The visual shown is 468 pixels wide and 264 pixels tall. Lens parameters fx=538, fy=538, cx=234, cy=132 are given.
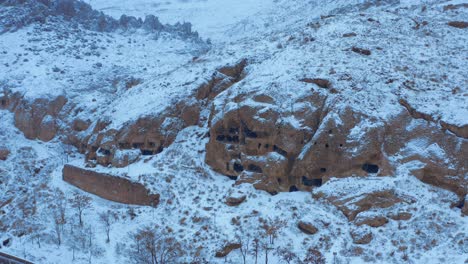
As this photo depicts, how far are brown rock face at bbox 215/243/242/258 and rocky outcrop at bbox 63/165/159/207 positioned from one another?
7.73 metres

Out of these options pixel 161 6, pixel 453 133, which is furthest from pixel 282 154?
pixel 161 6

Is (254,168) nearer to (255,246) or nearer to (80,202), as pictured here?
(255,246)

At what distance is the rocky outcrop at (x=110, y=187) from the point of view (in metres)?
41.2

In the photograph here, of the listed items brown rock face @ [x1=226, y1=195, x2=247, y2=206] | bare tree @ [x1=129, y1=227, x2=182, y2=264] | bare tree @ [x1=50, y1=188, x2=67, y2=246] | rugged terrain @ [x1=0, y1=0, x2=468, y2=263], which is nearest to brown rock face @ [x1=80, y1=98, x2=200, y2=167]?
rugged terrain @ [x1=0, y1=0, x2=468, y2=263]

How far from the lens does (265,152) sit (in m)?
40.8

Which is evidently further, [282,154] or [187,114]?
[187,114]

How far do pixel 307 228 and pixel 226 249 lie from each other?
18.2ft

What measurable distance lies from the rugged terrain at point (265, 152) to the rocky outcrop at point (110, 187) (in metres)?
0.11

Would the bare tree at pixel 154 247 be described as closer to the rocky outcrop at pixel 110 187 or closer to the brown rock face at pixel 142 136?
the rocky outcrop at pixel 110 187

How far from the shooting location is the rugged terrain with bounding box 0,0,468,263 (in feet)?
117

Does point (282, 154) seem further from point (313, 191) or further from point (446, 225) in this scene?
point (446, 225)

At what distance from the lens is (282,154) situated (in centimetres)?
4016

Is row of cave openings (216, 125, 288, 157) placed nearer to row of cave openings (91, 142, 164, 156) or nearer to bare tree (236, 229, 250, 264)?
row of cave openings (91, 142, 164, 156)

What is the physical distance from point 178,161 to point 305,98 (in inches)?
448
